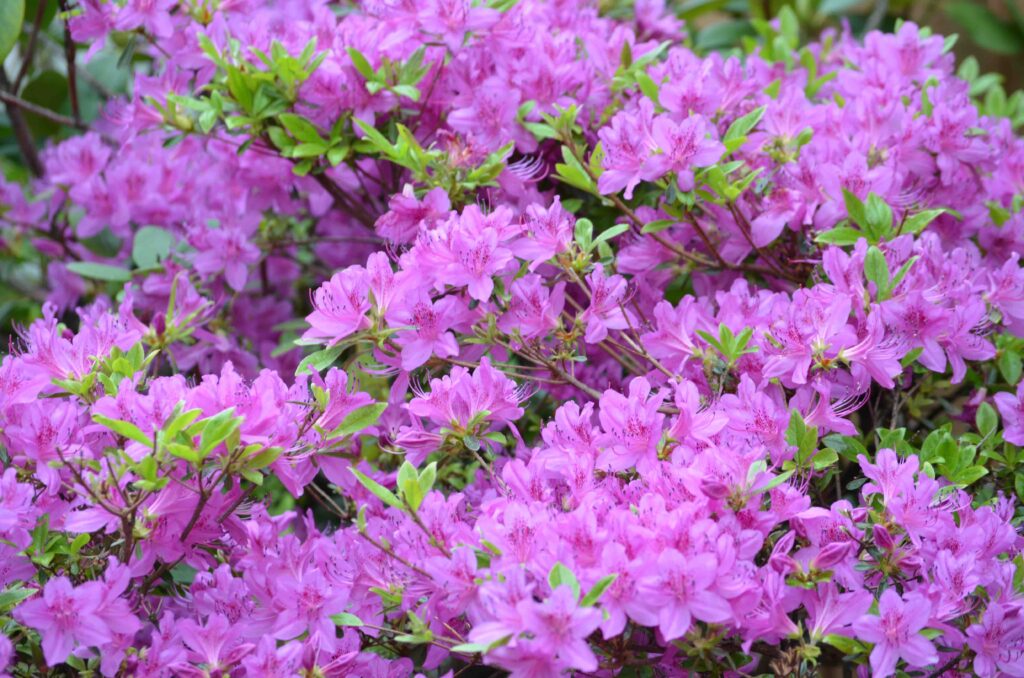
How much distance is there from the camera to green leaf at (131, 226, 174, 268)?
1.64m

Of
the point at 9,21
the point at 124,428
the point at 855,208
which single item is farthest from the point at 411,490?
the point at 9,21

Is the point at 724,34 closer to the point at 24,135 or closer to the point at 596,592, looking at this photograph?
the point at 24,135

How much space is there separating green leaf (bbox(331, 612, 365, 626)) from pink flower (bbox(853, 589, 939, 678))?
451mm

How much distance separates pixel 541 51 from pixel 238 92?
390 millimetres

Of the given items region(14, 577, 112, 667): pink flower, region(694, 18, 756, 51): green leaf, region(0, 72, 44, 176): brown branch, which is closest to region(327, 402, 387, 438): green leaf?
region(14, 577, 112, 667): pink flower

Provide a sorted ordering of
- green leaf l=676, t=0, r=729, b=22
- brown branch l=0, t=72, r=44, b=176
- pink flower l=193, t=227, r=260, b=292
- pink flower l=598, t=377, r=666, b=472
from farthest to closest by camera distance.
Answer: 1. green leaf l=676, t=0, r=729, b=22
2. brown branch l=0, t=72, r=44, b=176
3. pink flower l=193, t=227, r=260, b=292
4. pink flower l=598, t=377, r=666, b=472

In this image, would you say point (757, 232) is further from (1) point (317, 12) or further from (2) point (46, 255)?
(2) point (46, 255)

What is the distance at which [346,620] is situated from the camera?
1.06 m

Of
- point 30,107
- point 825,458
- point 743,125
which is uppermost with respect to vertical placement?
point 743,125

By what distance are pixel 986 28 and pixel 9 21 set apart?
76.7 inches

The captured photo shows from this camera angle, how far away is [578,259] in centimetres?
119

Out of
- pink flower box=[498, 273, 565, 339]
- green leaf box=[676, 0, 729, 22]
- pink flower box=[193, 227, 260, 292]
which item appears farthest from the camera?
green leaf box=[676, 0, 729, 22]

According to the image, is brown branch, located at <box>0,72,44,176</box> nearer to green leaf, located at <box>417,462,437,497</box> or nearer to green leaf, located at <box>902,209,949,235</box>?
green leaf, located at <box>417,462,437,497</box>

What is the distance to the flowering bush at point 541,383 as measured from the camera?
99cm
